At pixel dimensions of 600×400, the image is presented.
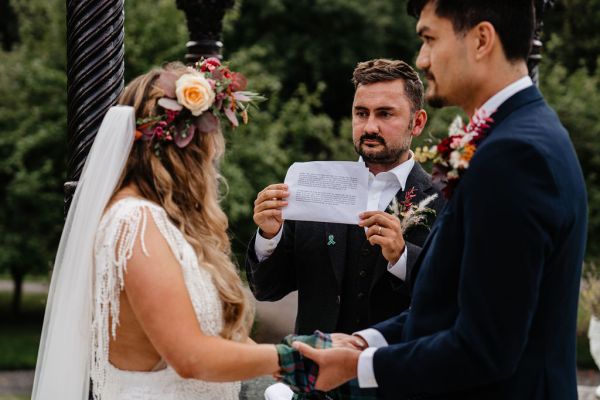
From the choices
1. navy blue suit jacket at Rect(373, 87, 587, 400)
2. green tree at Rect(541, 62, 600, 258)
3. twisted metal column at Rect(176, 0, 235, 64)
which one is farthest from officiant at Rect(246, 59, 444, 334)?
green tree at Rect(541, 62, 600, 258)

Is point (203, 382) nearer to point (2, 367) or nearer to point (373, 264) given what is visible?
point (373, 264)

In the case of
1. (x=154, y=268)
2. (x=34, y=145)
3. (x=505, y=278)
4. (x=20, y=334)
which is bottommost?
(x=20, y=334)

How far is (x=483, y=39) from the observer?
2.56m

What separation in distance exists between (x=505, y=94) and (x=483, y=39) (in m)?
0.17

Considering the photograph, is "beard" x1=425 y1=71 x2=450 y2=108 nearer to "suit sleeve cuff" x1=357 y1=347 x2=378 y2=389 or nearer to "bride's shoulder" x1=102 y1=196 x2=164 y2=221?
"suit sleeve cuff" x1=357 y1=347 x2=378 y2=389

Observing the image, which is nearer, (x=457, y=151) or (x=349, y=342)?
(x=457, y=151)

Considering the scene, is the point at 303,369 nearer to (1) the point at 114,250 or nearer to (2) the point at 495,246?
(1) the point at 114,250

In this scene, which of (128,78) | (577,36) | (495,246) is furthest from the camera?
(577,36)

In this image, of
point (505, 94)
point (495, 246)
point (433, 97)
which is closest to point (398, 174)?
point (433, 97)

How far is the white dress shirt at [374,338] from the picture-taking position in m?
2.60

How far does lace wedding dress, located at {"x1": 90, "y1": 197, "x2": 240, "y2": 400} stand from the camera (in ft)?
9.32

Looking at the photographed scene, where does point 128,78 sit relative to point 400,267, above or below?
above

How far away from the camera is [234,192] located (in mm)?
11836

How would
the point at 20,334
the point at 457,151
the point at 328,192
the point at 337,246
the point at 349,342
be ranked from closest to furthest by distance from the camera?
the point at 457,151 → the point at 349,342 → the point at 328,192 → the point at 337,246 → the point at 20,334
